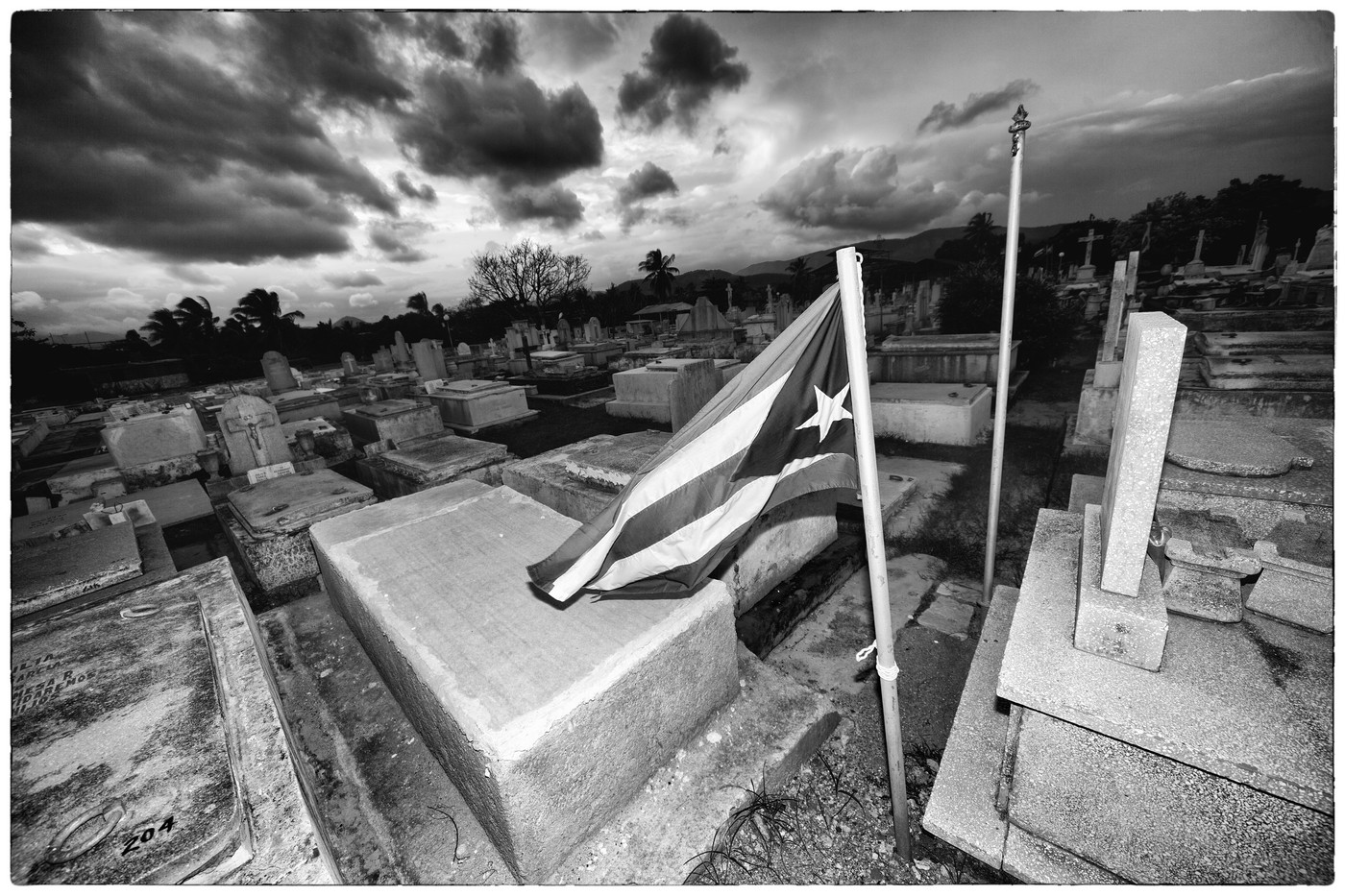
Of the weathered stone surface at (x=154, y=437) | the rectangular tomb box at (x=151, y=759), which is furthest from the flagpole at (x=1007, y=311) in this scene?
the weathered stone surface at (x=154, y=437)

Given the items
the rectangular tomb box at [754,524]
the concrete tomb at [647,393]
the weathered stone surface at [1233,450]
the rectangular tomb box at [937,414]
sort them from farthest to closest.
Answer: the concrete tomb at [647,393]
the rectangular tomb box at [937,414]
the rectangular tomb box at [754,524]
the weathered stone surface at [1233,450]

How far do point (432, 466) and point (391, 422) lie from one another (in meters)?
4.79

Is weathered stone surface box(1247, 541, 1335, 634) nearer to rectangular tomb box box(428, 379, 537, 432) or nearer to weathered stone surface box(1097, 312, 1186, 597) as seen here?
weathered stone surface box(1097, 312, 1186, 597)

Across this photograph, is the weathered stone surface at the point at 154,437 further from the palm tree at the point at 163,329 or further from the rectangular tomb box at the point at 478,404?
the palm tree at the point at 163,329

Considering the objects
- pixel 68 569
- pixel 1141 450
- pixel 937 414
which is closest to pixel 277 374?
pixel 68 569

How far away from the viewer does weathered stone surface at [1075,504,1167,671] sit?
5.42 ft

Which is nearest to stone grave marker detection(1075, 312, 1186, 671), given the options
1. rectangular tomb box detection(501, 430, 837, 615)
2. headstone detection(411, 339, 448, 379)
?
rectangular tomb box detection(501, 430, 837, 615)

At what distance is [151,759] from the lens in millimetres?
Result: 1653

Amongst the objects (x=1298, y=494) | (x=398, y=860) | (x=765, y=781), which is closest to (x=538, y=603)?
(x=398, y=860)

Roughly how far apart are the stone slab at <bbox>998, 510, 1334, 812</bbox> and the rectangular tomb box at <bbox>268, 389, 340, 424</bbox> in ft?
47.8

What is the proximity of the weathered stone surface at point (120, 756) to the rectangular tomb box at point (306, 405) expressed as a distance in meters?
11.8

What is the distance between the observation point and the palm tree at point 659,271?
193 ft

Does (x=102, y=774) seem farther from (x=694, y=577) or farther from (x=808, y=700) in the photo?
(x=808, y=700)

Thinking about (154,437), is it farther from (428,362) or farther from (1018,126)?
(1018,126)
